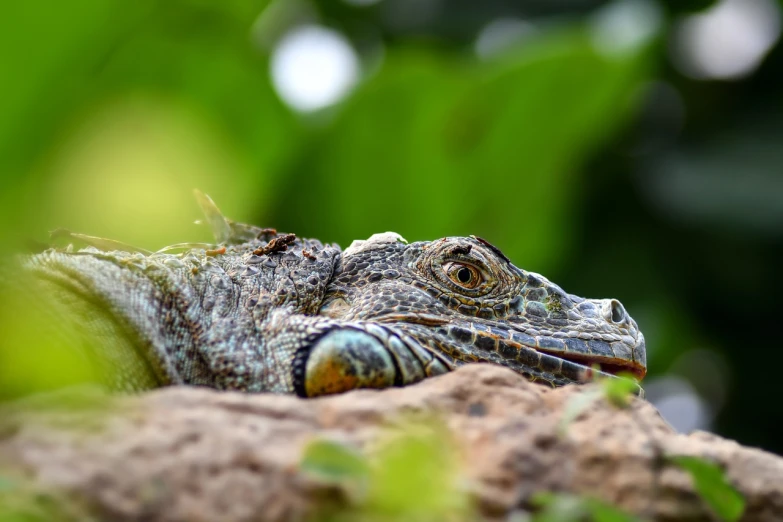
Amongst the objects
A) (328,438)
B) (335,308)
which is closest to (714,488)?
(328,438)

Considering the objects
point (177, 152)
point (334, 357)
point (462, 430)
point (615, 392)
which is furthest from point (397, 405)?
point (177, 152)

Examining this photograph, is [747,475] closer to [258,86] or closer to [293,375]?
[293,375]

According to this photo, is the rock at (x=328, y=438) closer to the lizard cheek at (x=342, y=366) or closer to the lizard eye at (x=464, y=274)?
the lizard cheek at (x=342, y=366)

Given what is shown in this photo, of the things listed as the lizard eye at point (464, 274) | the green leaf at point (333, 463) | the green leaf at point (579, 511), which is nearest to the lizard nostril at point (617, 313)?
the lizard eye at point (464, 274)

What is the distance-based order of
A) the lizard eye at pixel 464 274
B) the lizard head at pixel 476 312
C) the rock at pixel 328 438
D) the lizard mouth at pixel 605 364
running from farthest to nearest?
the lizard eye at pixel 464 274
the lizard mouth at pixel 605 364
the lizard head at pixel 476 312
the rock at pixel 328 438

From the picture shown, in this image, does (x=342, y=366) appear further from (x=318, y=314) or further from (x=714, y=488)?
(x=714, y=488)

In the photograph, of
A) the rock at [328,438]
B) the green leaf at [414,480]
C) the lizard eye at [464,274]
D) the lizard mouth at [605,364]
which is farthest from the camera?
the lizard eye at [464,274]

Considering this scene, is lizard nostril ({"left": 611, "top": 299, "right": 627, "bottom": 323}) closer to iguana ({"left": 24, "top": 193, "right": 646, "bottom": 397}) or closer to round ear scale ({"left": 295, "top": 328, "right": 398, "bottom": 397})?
iguana ({"left": 24, "top": 193, "right": 646, "bottom": 397})
